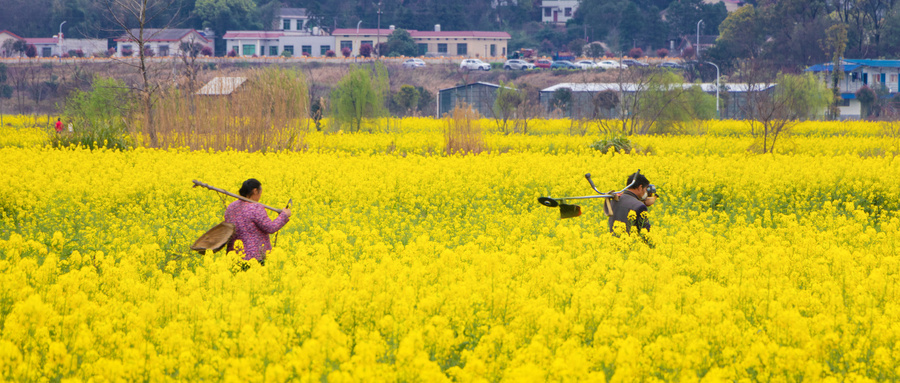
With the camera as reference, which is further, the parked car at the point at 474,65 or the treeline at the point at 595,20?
the parked car at the point at 474,65

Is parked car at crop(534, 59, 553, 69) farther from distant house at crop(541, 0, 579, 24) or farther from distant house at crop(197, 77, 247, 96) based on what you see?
distant house at crop(197, 77, 247, 96)

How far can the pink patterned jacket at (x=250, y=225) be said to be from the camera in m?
6.80

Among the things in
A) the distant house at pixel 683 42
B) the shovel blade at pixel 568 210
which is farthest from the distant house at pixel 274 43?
the shovel blade at pixel 568 210

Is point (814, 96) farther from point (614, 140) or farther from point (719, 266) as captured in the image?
point (719, 266)

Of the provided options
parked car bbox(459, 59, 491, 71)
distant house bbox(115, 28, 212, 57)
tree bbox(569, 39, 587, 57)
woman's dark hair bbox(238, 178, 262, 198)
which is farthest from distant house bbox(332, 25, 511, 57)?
woman's dark hair bbox(238, 178, 262, 198)

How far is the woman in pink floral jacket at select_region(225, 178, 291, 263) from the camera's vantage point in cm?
681

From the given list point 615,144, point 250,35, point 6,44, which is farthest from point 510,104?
point 6,44

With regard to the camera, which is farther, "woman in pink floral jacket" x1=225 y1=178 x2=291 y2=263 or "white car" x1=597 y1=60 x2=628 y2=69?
"white car" x1=597 y1=60 x2=628 y2=69

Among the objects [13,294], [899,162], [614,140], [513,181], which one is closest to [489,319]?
[13,294]

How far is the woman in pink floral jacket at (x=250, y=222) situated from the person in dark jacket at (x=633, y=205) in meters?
3.11

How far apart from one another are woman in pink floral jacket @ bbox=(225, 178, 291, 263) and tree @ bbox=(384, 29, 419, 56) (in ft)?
242

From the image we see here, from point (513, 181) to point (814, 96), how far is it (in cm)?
3407

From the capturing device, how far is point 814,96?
41.8m

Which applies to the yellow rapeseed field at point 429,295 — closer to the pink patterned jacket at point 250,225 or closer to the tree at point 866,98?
the pink patterned jacket at point 250,225
